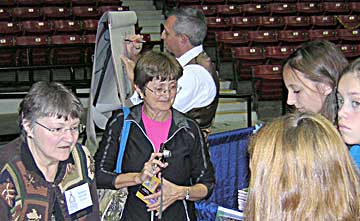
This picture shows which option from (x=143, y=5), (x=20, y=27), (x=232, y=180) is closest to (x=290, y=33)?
(x=143, y=5)

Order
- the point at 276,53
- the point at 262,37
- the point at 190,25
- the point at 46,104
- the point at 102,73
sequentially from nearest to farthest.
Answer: the point at 46,104 → the point at 190,25 → the point at 102,73 → the point at 276,53 → the point at 262,37

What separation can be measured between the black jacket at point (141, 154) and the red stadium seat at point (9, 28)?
24.5ft

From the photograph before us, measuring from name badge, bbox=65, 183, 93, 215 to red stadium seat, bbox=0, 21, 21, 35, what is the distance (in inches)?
306

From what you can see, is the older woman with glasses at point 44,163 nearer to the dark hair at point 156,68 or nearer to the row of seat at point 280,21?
the dark hair at point 156,68

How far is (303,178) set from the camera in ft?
4.60

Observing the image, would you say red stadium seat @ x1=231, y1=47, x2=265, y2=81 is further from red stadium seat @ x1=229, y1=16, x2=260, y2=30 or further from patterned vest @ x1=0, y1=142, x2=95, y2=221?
patterned vest @ x1=0, y1=142, x2=95, y2=221

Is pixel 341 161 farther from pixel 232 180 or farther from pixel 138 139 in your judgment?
pixel 232 180

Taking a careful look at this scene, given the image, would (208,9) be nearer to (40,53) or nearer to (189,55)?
(40,53)

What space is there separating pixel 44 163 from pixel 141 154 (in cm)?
49

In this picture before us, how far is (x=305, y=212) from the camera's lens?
141 cm

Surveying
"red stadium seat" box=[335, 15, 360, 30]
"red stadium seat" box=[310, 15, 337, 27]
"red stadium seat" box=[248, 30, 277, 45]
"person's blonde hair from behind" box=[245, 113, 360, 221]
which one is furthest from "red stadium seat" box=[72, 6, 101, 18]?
"person's blonde hair from behind" box=[245, 113, 360, 221]

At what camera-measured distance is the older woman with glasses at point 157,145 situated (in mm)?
2750

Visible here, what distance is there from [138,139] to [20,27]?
7726 millimetres

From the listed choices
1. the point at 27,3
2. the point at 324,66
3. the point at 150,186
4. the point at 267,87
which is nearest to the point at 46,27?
the point at 27,3
